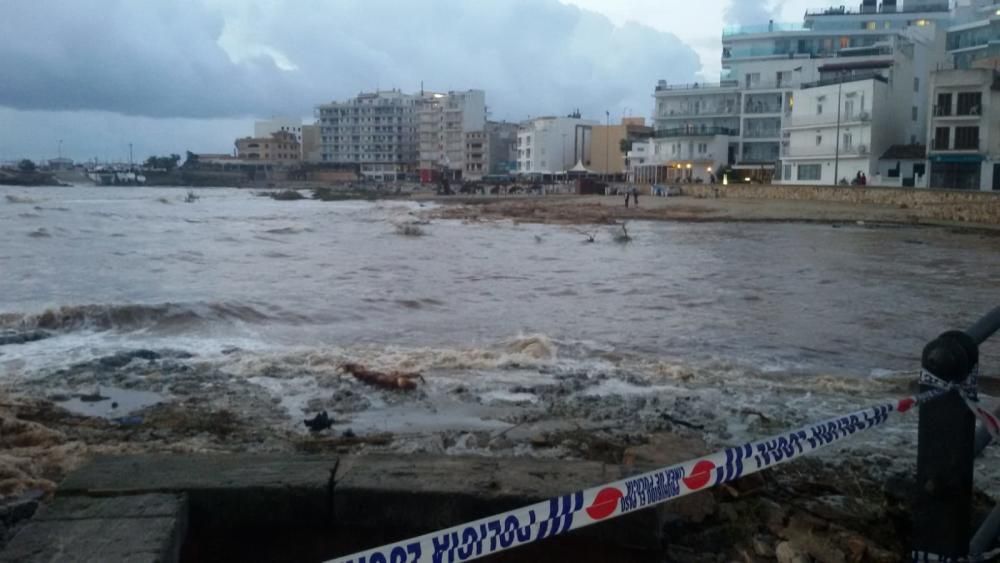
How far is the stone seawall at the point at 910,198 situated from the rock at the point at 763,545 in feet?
130

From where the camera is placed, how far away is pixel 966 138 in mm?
47594

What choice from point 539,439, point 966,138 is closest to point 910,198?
point 966,138

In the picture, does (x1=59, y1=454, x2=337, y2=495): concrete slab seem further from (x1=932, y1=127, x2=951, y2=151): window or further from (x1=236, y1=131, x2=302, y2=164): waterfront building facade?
(x1=236, y1=131, x2=302, y2=164): waterfront building facade

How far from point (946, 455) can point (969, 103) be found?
52.7m

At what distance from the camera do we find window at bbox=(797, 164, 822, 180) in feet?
200

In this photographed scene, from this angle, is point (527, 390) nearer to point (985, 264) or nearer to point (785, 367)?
point (785, 367)

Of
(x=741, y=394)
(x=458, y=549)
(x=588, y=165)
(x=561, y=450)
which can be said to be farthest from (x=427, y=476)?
(x=588, y=165)

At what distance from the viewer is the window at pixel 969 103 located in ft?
155

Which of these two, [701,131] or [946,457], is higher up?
[701,131]

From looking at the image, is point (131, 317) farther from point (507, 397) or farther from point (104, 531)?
point (104, 531)

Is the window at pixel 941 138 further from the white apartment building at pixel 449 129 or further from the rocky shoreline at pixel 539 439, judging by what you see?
the white apartment building at pixel 449 129

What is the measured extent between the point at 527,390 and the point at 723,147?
74.0 metres

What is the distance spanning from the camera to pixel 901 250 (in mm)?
27562

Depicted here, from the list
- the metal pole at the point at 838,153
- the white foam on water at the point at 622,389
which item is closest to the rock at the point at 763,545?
the white foam on water at the point at 622,389
